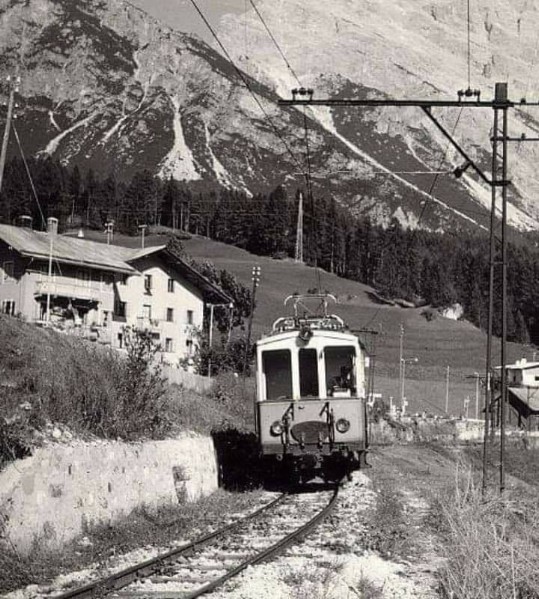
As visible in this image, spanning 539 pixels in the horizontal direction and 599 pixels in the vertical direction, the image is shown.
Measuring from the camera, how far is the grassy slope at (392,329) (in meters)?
87.2

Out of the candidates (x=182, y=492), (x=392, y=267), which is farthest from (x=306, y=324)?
(x=392, y=267)

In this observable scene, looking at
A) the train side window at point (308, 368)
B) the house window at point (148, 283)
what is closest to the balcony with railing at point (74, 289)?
the house window at point (148, 283)

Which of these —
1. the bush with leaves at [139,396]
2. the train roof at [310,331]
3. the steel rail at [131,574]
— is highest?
the train roof at [310,331]

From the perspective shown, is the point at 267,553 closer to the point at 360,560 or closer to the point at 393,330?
the point at 360,560

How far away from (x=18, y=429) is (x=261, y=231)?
13326cm

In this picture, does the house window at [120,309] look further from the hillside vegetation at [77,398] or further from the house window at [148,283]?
the hillside vegetation at [77,398]

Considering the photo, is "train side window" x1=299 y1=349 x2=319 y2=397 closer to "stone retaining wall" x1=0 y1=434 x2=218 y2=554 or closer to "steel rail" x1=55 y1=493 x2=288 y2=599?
"stone retaining wall" x1=0 y1=434 x2=218 y2=554

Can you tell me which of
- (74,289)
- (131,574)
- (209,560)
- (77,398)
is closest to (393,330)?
(74,289)

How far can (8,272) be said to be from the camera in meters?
54.6

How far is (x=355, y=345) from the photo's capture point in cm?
1933

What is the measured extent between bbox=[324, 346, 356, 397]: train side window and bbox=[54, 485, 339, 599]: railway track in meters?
3.62

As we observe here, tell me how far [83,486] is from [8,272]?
146ft

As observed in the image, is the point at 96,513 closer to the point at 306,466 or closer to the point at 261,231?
the point at 306,466

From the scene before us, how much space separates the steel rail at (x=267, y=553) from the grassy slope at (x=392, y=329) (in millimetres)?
64683
